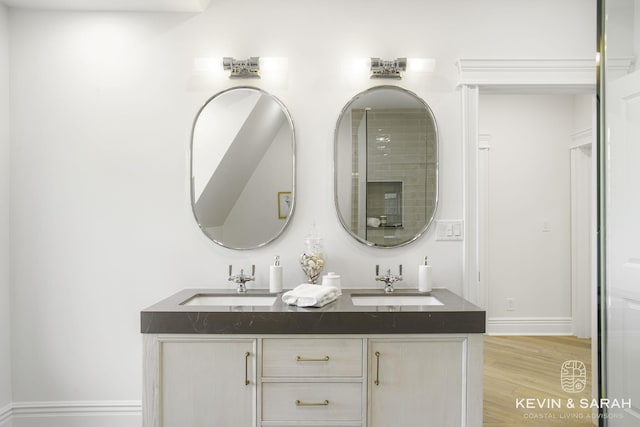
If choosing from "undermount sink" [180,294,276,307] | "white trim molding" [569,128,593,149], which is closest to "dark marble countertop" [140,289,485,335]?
"undermount sink" [180,294,276,307]

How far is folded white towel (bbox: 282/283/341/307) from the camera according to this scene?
175cm

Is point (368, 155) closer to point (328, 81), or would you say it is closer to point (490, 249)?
point (328, 81)

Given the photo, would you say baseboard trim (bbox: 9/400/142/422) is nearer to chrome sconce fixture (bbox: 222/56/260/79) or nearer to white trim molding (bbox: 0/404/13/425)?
white trim molding (bbox: 0/404/13/425)

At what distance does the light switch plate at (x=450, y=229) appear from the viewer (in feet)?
7.34

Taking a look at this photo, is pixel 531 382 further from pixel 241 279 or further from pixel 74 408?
pixel 74 408

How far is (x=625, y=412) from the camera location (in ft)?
2.33

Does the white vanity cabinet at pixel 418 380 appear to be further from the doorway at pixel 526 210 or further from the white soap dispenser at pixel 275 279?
the doorway at pixel 526 210

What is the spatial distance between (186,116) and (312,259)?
3.73 ft

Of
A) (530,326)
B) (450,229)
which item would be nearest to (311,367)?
(450,229)

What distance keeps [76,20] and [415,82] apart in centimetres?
206

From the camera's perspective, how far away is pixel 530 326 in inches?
153

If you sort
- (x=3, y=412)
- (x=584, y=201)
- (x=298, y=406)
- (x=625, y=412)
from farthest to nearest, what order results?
(x=584, y=201) → (x=3, y=412) → (x=298, y=406) → (x=625, y=412)

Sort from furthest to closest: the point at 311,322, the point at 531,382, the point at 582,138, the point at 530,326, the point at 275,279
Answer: the point at 530,326 → the point at 582,138 → the point at 531,382 → the point at 275,279 → the point at 311,322

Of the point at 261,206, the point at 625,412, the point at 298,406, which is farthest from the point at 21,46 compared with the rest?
the point at 625,412
